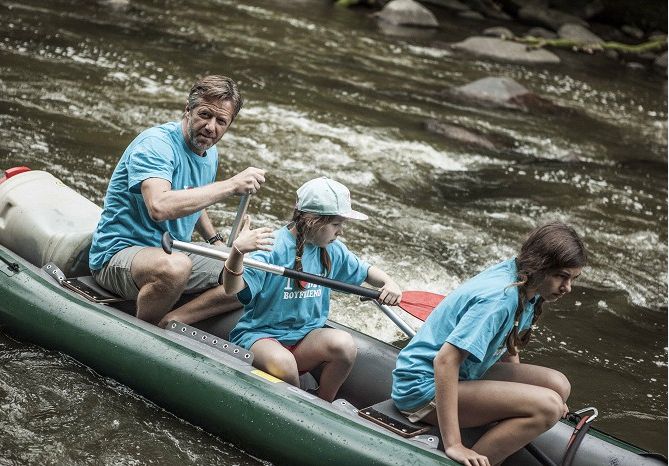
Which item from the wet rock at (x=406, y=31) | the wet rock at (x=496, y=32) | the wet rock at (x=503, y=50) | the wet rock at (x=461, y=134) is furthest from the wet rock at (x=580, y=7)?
the wet rock at (x=461, y=134)

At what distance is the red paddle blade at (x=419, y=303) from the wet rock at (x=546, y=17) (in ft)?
47.4

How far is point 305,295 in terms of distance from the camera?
3730 mm

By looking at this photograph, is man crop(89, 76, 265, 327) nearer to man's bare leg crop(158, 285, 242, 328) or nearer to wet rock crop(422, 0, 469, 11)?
man's bare leg crop(158, 285, 242, 328)

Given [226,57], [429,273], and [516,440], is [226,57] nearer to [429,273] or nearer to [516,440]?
[429,273]

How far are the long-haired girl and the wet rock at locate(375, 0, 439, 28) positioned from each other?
12489 mm

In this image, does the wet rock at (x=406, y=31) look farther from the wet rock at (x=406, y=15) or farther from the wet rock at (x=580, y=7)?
the wet rock at (x=580, y=7)

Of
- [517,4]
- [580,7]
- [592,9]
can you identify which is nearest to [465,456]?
[517,4]

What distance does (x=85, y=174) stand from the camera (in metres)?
6.83

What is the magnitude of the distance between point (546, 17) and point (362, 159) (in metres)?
10.9

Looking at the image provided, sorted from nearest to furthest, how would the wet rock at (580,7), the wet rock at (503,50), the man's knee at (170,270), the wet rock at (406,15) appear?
the man's knee at (170,270) < the wet rock at (503,50) < the wet rock at (406,15) < the wet rock at (580,7)

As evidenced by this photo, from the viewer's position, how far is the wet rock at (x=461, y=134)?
938 cm

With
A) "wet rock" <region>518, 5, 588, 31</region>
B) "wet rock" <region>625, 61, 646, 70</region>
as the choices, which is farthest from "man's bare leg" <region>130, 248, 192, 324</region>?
"wet rock" <region>518, 5, 588, 31</region>

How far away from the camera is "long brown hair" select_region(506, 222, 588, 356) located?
10.2 ft

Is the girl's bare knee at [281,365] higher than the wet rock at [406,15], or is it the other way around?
the girl's bare knee at [281,365]
